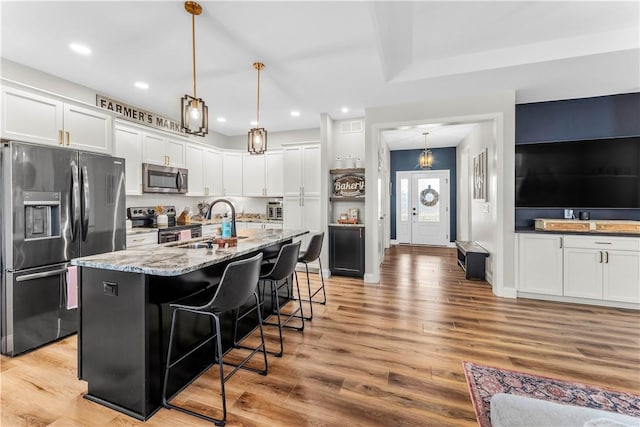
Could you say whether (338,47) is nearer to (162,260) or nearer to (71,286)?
(162,260)

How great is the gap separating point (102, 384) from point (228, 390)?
31.2 inches

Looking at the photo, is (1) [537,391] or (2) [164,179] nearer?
(1) [537,391]

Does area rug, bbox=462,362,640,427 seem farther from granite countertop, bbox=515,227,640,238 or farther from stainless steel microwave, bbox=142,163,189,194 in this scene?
stainless steel microwave, bbox=142,163,189,194

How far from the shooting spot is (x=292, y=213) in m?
5.24

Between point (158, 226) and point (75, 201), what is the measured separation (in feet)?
5.64

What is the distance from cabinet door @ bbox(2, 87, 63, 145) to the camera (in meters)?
2.62

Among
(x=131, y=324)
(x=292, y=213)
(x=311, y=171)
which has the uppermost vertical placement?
(x=311, y=171)

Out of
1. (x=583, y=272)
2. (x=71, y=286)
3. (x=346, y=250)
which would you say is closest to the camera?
(x=71, y=286)

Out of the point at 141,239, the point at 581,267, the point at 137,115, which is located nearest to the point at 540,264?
the point at 581,267

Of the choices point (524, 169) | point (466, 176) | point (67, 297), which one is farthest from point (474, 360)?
point (466, 176)

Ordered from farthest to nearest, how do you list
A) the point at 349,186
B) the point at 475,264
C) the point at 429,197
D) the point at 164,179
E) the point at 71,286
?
1. the point at 429,197
2. the point at 349,186
3. the point at 475,264
4. the point at 164,179
5. the point at 71,286

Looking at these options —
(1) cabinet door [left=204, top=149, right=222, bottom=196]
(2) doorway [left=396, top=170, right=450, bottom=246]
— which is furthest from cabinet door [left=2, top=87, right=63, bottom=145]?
(2) doorway [left=396, top=170, right=450, bottom=246]

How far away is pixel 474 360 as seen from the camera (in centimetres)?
230

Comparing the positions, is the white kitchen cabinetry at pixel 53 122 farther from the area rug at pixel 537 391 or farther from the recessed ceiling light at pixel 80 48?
the area rug at pixel 537 391
